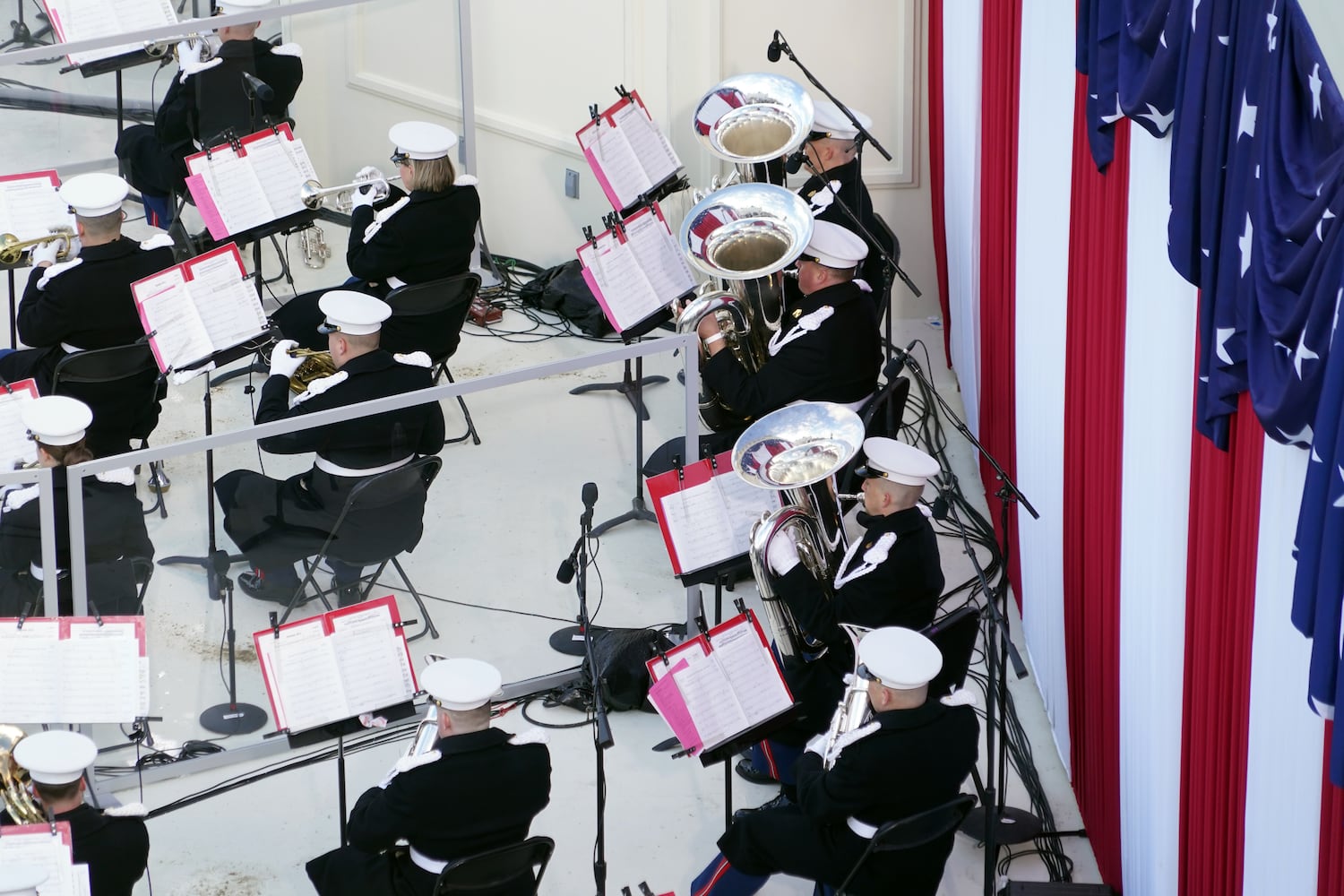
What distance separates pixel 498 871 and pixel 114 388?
2958 millimetres

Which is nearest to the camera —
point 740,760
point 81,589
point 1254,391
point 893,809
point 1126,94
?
point 1254,391

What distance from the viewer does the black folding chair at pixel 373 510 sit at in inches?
225

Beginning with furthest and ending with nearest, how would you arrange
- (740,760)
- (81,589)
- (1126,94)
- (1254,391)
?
→ (740,760), (81,589), (1126,94), (1254,391)

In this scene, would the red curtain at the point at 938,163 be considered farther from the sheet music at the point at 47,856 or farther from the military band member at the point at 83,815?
the sheet music at the point at 47,856

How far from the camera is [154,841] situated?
5.64 m

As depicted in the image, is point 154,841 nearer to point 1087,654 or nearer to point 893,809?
point 893,809

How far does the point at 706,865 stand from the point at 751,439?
1.39m

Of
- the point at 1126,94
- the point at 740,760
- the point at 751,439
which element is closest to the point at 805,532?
the point at 751,439

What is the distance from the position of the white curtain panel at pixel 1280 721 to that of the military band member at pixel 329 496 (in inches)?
117

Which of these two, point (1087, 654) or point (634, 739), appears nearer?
point (1087, 654)

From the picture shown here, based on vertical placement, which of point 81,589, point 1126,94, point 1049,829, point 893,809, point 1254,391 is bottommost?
point 1049,829

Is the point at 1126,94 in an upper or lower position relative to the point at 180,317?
upper

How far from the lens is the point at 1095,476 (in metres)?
5.32

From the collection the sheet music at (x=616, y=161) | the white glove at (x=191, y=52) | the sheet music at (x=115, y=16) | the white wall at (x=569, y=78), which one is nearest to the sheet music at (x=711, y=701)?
the sheet music at (x=616, y=161)
